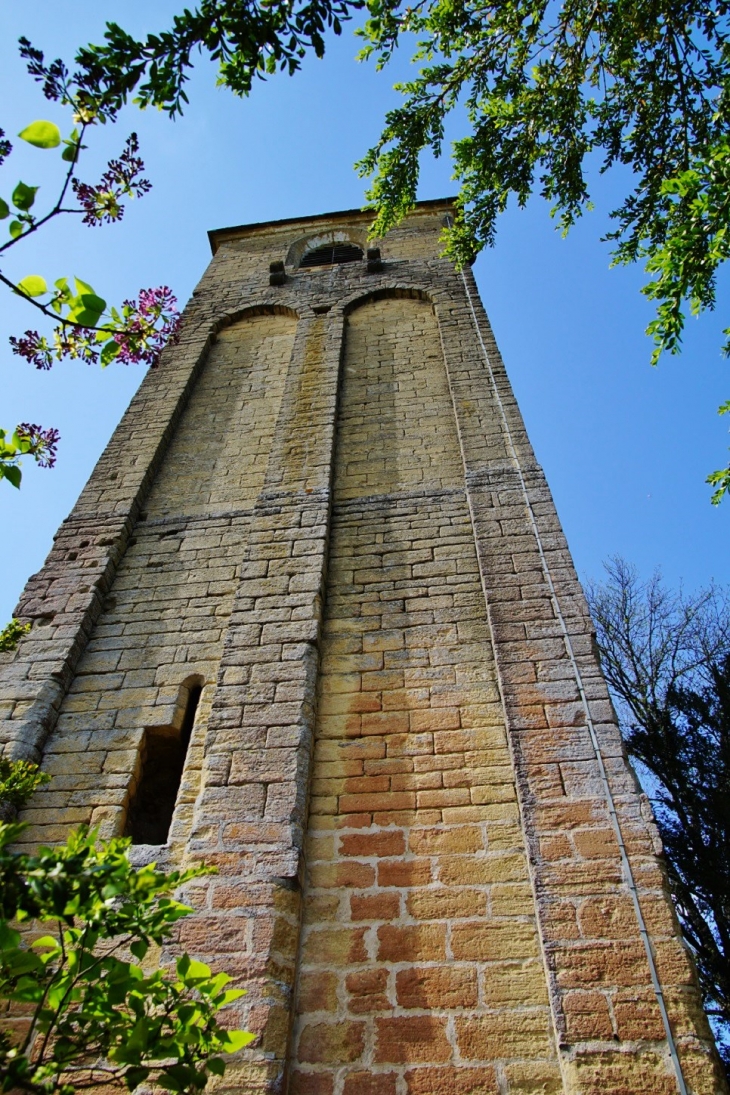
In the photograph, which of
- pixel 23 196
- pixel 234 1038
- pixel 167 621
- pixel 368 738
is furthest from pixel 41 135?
pixel 167 621

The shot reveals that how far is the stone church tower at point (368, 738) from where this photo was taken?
2.95 metres

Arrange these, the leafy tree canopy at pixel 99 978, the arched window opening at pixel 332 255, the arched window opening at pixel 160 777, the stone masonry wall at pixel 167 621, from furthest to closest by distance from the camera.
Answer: the arched window opening at pixel 332 255 < the arched window opening at pixel 160 777 < the stone masonry wall at pixel 167 621 < the leafy tree canopy at pixel 99 978

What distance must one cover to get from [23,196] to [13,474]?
104 centimetres

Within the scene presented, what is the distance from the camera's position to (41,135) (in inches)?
85.4

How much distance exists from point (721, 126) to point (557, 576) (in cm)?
376

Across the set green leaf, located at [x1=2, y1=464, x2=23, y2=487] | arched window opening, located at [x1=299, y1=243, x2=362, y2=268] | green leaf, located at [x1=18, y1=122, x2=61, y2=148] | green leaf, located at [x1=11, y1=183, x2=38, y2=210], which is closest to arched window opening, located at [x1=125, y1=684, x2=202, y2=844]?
green leaf, located at [x1=2, y1=464, x2=23, y2=487]

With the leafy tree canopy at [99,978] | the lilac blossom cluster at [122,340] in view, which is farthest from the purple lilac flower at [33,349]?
the leafy tree canopy at [99,978]

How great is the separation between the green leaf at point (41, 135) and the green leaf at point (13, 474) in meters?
1.20

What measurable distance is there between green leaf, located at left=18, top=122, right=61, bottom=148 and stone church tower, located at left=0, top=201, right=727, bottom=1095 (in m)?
2.81

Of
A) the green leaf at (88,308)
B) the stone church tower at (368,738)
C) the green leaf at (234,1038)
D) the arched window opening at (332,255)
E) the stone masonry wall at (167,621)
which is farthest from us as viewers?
the arched window opening at (332,255)

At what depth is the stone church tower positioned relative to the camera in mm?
2953

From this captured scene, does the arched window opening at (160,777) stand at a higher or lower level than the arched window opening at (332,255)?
lower

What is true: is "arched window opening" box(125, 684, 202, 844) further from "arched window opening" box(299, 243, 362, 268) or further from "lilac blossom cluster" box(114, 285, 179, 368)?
"arched window opening" box(299, 243, 362, 268)

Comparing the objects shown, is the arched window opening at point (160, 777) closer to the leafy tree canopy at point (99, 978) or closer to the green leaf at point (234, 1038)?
the leafy tree canopy at point (99, 978)
